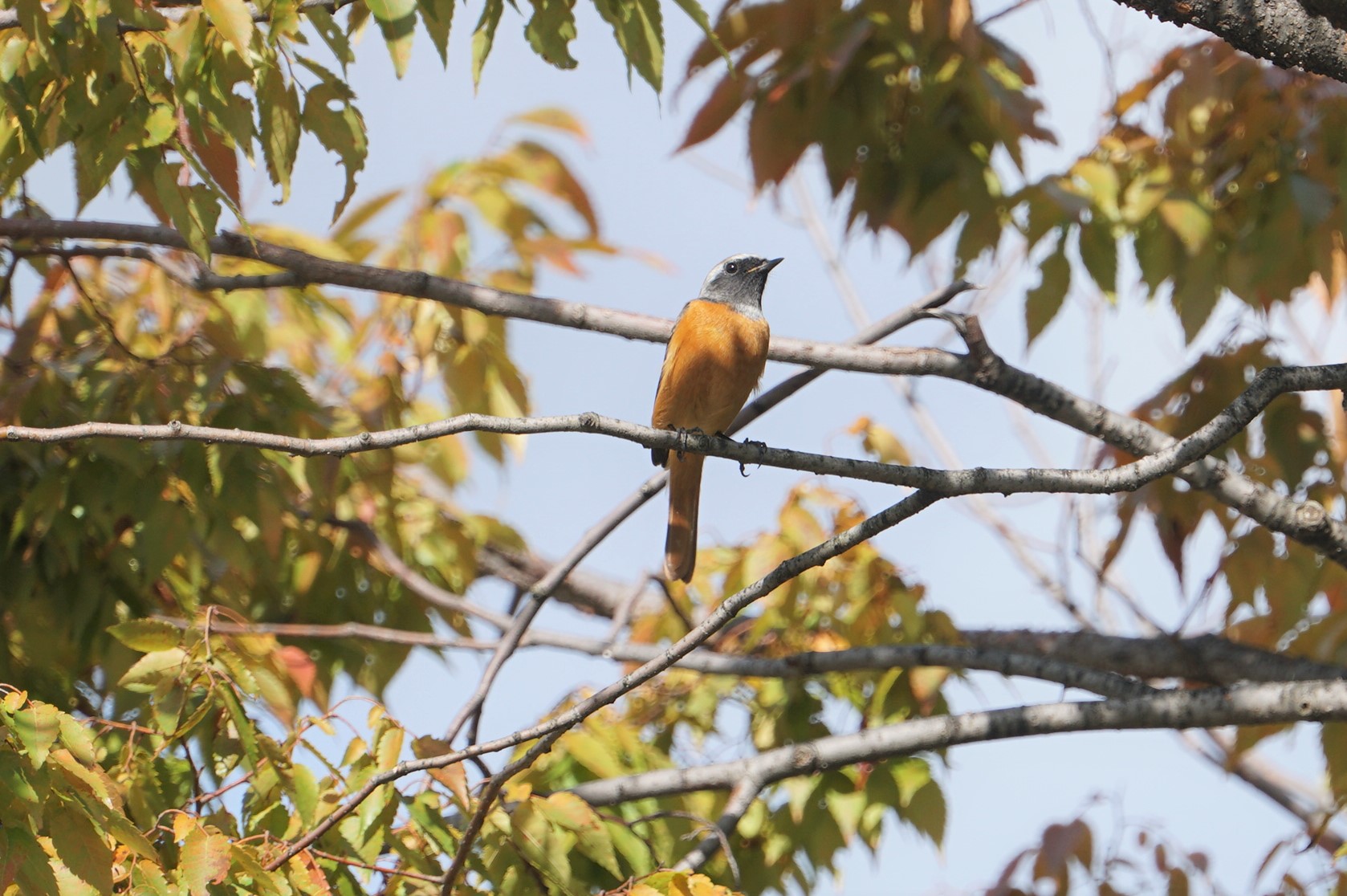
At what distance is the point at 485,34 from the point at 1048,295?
1.98m

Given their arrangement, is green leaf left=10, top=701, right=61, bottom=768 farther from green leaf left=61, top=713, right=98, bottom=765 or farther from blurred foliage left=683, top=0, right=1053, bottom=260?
blurred foliage left=683, top=0, right=1053, bottom=260

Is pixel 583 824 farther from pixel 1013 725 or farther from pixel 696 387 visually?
pixel 696 387

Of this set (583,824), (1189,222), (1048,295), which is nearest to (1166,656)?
(1048,295)

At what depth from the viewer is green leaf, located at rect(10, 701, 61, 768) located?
214 centimetres

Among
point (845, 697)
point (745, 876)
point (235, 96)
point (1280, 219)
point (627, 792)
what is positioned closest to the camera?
point (235, 96)

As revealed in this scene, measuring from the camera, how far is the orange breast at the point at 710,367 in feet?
15.4

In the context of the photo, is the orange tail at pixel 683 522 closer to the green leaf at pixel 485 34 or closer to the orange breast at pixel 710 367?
the orange breast at pixel 710 367

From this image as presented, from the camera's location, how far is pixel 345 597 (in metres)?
4.99

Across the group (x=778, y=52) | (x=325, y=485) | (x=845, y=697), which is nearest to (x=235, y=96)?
(x=325, y=485)

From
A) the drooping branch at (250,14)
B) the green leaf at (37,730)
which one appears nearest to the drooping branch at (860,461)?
the green leaf at (37,730)

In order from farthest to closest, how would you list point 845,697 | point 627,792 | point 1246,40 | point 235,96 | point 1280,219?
point 845,697, point 1280,219, point 627,792, point 235,96, point 1246,40

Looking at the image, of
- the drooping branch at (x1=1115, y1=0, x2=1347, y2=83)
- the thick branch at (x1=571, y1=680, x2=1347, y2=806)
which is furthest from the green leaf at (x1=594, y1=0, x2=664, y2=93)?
the thick branch at (x1=571, y1=680, x2=1347, y2=806)

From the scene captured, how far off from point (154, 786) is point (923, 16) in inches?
120

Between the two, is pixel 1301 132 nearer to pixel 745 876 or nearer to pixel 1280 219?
pixel 1280 219
